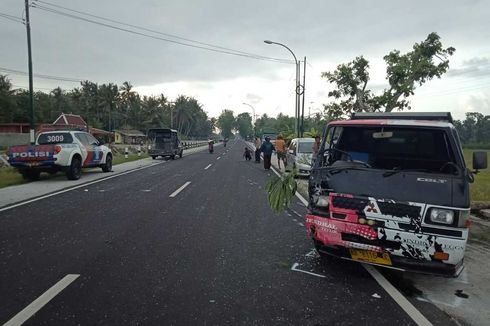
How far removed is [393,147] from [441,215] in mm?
1956

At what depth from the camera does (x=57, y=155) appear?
45.8ft

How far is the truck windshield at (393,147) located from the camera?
17.7ft

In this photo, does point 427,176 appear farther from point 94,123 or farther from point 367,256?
point 94,123

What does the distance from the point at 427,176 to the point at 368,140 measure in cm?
160

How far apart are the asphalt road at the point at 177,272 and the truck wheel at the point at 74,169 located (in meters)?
5.96

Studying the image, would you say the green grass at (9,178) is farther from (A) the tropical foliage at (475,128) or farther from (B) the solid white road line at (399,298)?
(A) the tropical foliage at (475,128)

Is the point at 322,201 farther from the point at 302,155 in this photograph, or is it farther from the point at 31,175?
the point at 31,175

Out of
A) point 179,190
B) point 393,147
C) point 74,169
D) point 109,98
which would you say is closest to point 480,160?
point 393,147

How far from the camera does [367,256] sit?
445 cm

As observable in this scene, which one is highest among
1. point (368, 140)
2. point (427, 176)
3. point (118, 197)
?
point (368, 140)

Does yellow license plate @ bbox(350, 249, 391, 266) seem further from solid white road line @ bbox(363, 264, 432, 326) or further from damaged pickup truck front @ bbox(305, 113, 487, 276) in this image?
solid white road line @ bbox(363, 264, 432, 326)

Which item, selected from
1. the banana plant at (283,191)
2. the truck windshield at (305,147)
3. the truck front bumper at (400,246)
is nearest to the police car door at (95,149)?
the truck windshield at (305,147)

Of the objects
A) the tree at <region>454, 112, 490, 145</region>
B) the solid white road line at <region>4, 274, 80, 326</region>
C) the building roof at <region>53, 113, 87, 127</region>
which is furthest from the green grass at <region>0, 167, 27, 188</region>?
the tree at <region>454, 112, 490, 145</region>

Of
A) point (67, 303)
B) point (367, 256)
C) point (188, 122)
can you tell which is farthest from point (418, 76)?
point (188, 122)
